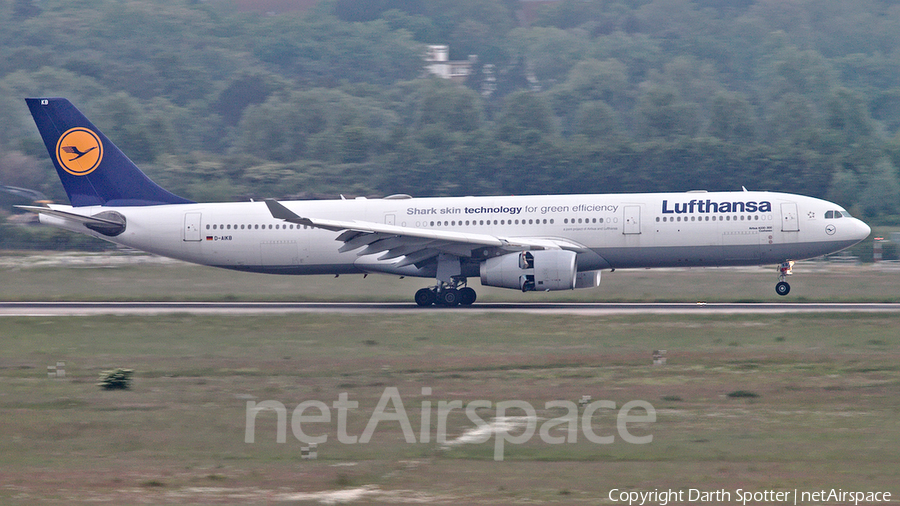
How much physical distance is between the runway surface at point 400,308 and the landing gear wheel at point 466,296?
262 mm

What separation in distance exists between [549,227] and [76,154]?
17472 millimetres

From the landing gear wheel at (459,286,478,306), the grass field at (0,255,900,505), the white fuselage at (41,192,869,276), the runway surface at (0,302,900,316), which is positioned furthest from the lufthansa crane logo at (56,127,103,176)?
the landing gear wheel at (459,286,478,306)

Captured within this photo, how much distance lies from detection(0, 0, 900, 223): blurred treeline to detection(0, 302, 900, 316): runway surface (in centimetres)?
4041

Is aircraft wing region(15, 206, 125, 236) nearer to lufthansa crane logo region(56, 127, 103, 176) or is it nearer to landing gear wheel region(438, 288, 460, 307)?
lufthansa crane logo region(56, 127, 103, 176)

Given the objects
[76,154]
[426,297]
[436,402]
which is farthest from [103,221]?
[436,402]

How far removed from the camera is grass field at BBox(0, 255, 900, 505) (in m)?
13.7

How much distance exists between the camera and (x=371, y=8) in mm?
199750

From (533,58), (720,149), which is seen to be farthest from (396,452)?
(533,58)

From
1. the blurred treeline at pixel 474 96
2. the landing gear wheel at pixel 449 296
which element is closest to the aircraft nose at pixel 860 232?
the landing gear wheel at pixel 449 296

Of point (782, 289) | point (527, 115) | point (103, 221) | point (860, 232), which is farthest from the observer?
point (527, 115)

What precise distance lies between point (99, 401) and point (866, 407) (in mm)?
14196

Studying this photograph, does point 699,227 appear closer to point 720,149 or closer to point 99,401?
point 99,401

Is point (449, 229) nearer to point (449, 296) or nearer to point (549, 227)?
point (449, 296)

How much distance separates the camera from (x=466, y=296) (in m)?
35.7
